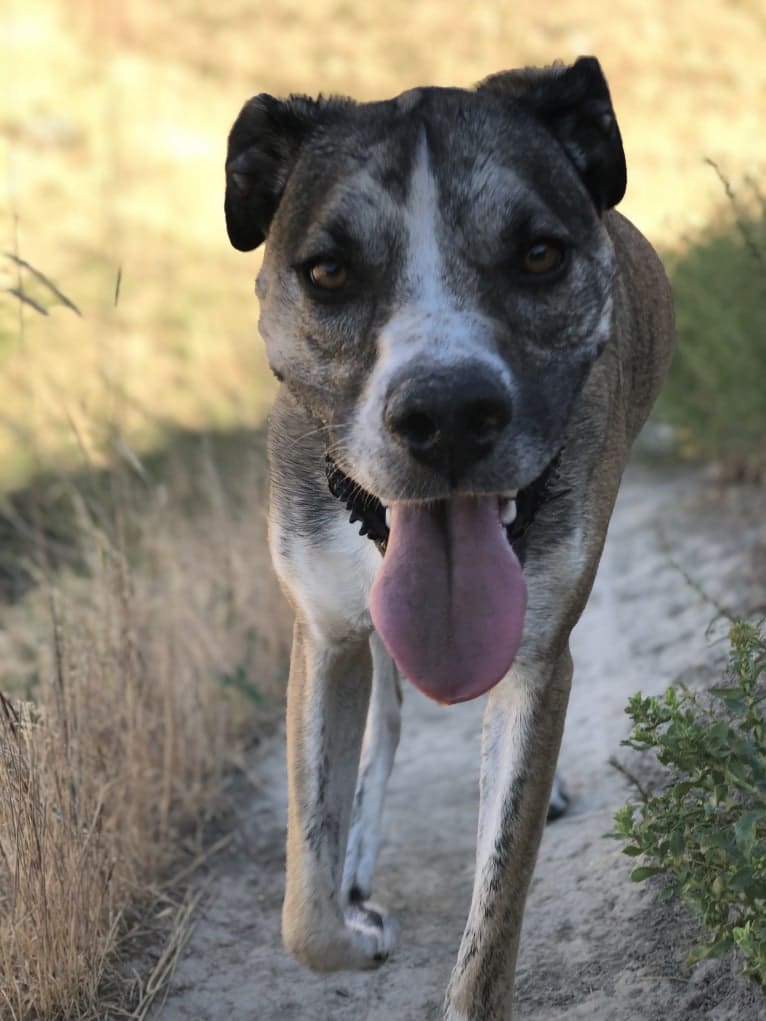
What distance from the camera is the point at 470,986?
10.6ft

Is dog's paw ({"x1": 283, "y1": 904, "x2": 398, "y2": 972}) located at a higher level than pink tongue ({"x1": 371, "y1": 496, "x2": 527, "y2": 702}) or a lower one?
lower

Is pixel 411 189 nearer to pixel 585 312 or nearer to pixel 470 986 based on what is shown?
pixel 585 312

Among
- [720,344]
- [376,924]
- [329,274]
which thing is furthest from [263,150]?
[720,344]

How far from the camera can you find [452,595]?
3.05 metres

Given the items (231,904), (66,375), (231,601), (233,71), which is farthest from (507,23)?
(231,904)

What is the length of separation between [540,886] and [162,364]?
9.14 metres

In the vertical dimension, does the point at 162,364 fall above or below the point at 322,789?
below

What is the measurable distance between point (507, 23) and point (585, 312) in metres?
23.2

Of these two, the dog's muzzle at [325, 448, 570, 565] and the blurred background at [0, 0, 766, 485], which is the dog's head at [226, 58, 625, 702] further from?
the blurred background at [0, 0, 766, 485]

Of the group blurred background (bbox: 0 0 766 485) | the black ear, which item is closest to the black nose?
the black ear

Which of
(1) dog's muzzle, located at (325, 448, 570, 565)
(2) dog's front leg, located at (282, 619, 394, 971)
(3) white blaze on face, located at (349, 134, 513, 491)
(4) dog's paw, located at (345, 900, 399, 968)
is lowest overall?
(4) dog's paw, located at (345, 900, 399, 968)

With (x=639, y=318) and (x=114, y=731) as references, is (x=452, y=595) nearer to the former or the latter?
(x=639, y=318)

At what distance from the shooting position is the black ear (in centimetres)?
350

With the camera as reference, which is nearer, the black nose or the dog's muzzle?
the black nose
